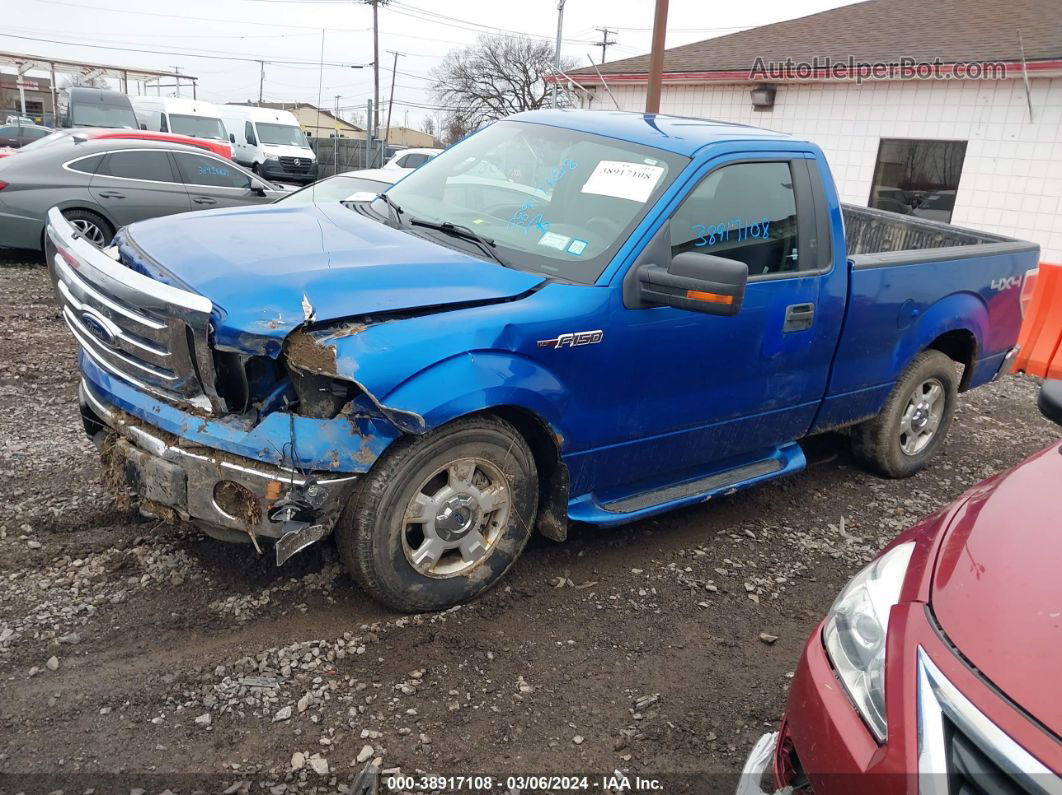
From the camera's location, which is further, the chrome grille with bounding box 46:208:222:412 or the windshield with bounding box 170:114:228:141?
the windshield with bounding box 170:114:228:141

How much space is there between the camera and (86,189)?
9.80 m

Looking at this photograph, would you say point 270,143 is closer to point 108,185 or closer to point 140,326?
point 108,185

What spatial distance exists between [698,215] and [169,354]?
2.29 meters

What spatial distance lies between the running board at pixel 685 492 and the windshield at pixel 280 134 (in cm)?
2829

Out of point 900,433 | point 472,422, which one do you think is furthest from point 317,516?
point 900,433

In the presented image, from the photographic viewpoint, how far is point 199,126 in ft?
84.4

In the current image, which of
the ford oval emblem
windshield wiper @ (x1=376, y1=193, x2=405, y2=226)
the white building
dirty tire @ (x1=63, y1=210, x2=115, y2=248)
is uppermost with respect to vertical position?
the white building

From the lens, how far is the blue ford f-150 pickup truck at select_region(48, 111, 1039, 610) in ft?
9.53

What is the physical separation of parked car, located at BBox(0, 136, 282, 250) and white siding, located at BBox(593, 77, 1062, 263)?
342 inches

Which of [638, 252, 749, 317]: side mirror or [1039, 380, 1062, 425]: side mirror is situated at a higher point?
[638, 252, 749, 317]: side mirror

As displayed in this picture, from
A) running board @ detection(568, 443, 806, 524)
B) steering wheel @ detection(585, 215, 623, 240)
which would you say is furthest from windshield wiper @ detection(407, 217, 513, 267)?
running board @ detection(568, 443, 806, 524)

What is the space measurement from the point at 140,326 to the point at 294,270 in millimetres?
566

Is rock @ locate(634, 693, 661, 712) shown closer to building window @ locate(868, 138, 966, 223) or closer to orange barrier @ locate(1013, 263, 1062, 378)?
orange barrier @ locate(1013, 263, 1062, 378)

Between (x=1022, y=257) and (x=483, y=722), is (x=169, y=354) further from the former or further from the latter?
(x=1022, y=257)
